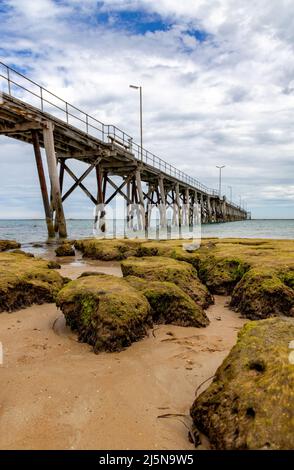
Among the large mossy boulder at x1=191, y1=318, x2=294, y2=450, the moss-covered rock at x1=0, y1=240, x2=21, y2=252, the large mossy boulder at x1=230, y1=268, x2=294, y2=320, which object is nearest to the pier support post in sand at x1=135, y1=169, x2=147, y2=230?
the moss-covered rock at x1=0, y1=240, x2=21, y2=252

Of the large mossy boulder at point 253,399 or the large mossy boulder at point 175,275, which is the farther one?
the large mossy boulder at point 175,275

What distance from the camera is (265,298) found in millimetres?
4488

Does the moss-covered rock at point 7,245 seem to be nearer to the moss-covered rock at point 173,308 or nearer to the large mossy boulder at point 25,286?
the large mossy boulder at point 25,286

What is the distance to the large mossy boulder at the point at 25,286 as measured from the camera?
4418 mm

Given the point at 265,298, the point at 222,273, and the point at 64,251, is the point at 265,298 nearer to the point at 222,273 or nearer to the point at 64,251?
the point at 222,273

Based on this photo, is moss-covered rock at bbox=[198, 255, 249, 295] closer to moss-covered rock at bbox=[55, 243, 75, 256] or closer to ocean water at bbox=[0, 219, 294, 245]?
moss-covered rock at bbox=[55, 243, 75, 256]

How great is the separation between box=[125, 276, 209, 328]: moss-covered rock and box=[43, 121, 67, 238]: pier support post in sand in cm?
1087

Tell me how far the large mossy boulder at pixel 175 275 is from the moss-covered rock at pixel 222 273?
0.62 meters

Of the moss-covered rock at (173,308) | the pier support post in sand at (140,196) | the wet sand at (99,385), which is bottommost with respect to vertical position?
the wet sand at (99,385)

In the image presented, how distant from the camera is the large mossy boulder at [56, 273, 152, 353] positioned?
325cm

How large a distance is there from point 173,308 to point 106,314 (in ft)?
3.30

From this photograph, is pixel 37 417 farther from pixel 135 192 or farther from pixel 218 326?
pixel 135 192

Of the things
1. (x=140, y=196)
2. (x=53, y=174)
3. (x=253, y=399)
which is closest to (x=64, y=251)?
(x=53, y=174)

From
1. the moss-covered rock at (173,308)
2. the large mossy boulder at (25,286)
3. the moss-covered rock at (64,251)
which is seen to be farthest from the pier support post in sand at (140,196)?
the moss-covered rock at (173,308)
